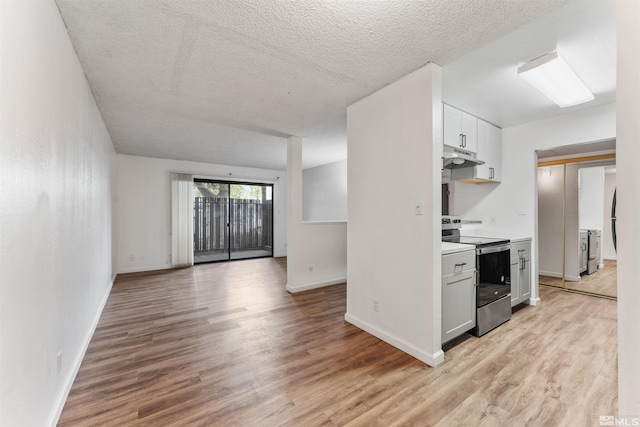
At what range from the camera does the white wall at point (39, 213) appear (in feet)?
3.39

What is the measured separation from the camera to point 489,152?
355 centimetres

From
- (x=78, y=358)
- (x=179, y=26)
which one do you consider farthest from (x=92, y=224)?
(x=179, y=26)

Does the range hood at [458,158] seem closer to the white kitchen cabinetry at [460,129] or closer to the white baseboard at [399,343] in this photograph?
the white kitchen cabinetry at [460,129]

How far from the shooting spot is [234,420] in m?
1.56

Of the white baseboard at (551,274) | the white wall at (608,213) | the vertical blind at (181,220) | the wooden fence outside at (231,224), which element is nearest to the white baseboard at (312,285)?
the vertical blind at (181,220)

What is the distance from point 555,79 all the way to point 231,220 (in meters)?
6.48

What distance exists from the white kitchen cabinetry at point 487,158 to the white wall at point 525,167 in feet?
0.43

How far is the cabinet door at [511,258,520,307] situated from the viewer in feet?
10.2

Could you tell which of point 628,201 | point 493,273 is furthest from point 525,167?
point 628,201

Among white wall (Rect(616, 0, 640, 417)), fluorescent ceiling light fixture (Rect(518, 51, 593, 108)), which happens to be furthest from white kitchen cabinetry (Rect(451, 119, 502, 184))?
white wall (Rect(616, 0, 640, 417))

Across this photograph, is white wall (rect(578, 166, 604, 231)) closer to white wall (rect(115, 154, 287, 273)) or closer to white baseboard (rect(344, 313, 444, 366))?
white baseboard (rect(344, 313, 444, 366))

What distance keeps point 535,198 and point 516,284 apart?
3.94 ft

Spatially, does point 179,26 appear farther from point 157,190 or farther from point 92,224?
point 157,190

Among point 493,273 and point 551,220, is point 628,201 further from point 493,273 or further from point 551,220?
point 551,220
